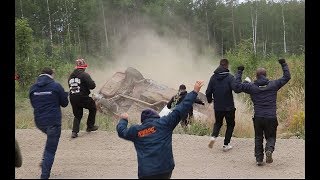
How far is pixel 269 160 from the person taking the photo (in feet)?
28.5

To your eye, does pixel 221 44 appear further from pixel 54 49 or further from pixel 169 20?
pixel 54 49

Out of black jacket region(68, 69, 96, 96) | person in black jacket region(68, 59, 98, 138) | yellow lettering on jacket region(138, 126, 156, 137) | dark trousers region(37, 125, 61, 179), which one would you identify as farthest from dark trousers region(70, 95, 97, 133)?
yellow lettering on jacket region(138, 126, 156, 137)

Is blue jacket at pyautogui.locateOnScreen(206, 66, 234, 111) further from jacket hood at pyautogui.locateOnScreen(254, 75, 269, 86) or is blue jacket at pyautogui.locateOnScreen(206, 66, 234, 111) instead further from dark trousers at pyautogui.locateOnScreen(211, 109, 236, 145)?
jacket hood at pyautogui.locateOnScreen(254, 75, 269, 86)

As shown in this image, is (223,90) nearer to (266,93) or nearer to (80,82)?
(266,93)

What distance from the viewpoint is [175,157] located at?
948 cm

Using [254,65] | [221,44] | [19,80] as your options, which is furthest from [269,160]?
[221,44]

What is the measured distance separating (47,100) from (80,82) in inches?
98.1

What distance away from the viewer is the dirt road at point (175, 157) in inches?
327

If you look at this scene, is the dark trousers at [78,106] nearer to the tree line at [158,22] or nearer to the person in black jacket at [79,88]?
the person in black jacket at [79,88]

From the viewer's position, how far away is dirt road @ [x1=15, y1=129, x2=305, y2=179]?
8.30 meters

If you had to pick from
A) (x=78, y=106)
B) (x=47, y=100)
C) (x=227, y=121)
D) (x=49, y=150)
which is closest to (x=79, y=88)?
(x=78, y=106)

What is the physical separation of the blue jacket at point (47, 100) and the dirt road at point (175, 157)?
3.57ft

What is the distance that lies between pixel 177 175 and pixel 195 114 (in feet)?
18.5

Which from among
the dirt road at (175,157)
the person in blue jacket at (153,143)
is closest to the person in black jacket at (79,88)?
the dirt road at (175,157)
